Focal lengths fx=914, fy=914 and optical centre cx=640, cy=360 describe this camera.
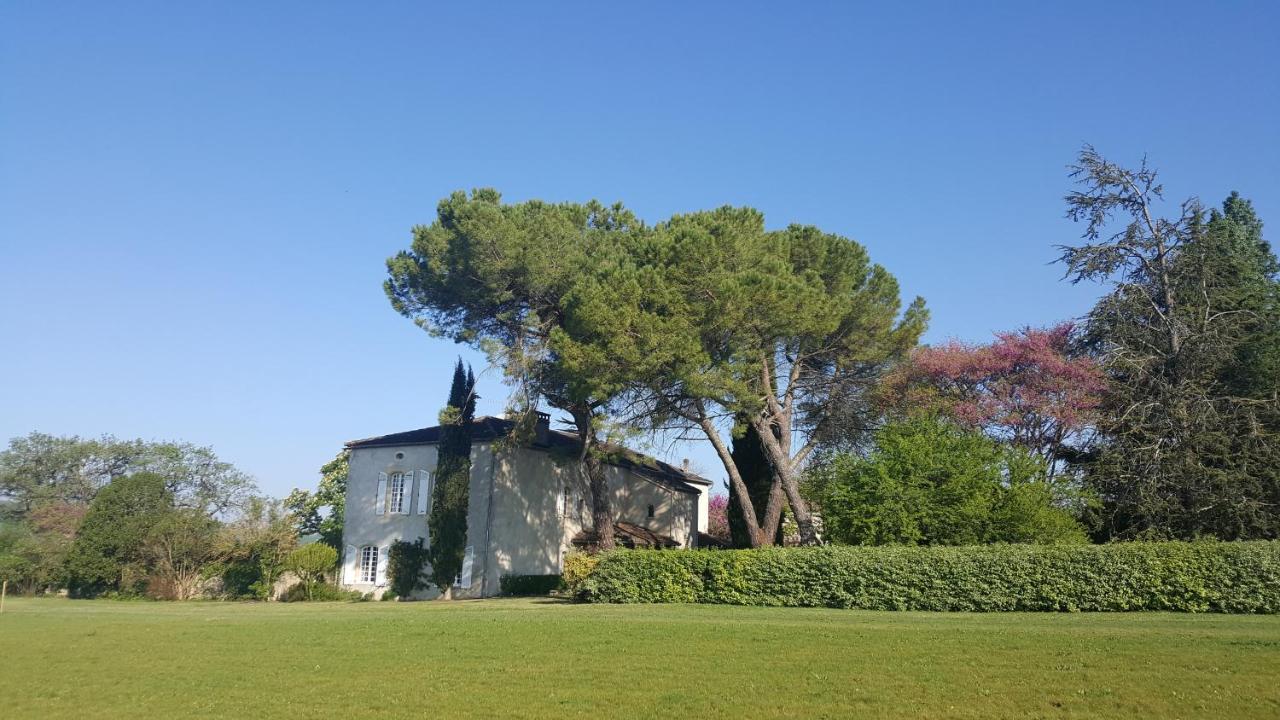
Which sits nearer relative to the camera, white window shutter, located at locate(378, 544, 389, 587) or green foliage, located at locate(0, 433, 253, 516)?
white window shutter, located at locate(378, 544, 389, 587)

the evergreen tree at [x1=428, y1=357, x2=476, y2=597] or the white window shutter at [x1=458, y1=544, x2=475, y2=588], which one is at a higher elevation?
the evergreen tree at [x1=428, y1=357, x2=476, y2=597]

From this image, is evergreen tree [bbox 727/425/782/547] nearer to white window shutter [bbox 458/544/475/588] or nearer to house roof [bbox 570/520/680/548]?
house roof [bbox 570/520/680/548]

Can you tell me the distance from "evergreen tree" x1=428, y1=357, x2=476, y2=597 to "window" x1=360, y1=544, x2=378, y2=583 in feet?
10.3

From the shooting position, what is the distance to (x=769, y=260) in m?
30.0

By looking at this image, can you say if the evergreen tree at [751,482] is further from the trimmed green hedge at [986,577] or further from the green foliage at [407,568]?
the green foliage at [407,568]

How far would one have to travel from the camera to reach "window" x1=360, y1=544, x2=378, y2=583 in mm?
38281

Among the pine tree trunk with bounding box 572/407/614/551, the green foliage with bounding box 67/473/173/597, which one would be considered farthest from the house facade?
the green foliage with bounding box 67/473/173/597

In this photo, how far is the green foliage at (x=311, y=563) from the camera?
3519 centimetres

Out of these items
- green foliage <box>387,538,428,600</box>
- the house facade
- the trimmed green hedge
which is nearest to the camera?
the trimmed green hedge

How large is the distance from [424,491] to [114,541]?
13.0 metres

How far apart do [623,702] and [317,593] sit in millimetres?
29162

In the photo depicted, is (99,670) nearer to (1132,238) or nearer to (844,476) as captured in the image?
(844,476)

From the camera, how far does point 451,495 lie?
36562 millimetres

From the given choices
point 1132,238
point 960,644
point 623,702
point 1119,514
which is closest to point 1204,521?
point 1119,514
